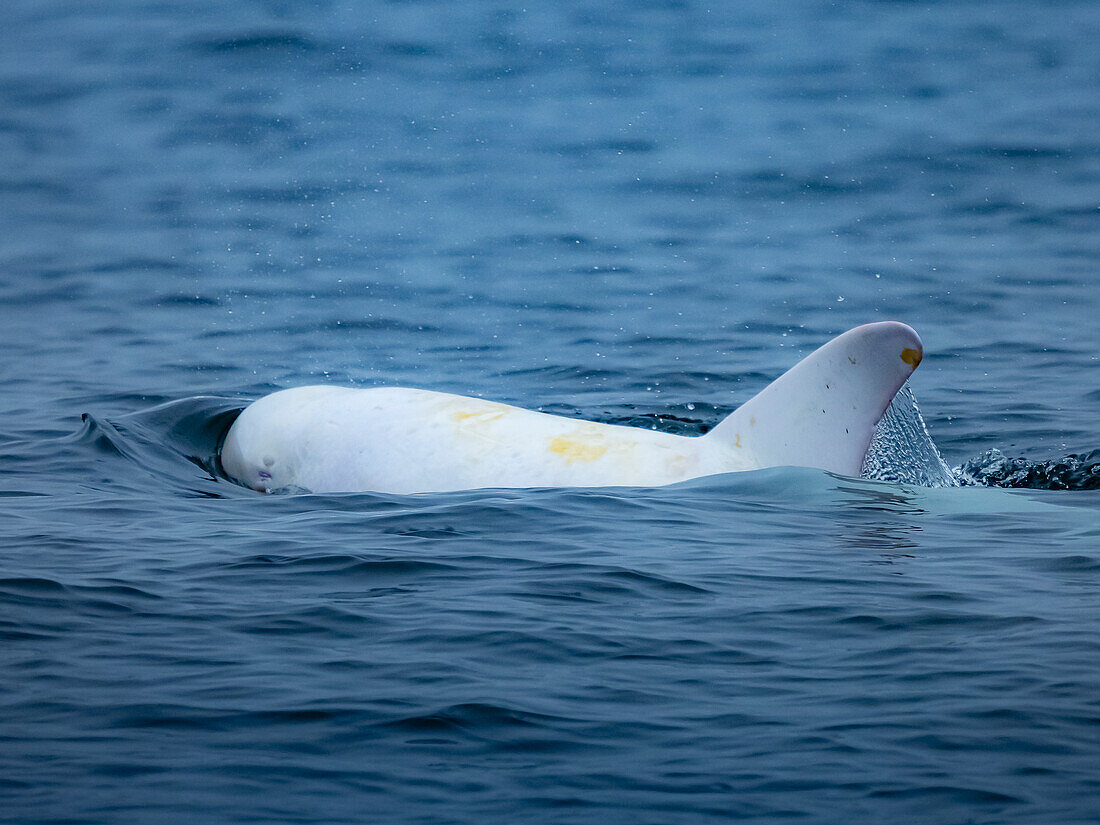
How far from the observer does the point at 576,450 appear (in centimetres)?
902

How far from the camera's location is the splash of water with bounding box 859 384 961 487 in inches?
360

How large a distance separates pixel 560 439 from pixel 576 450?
166 mm

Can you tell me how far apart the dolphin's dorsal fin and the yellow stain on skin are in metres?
0.83

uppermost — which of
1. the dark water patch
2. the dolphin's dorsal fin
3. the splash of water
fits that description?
the dolphin's dorsal fin

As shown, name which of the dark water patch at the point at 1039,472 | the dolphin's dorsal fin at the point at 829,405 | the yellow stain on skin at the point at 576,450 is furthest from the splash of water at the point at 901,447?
the yellow stain on skin at the point at 576,450

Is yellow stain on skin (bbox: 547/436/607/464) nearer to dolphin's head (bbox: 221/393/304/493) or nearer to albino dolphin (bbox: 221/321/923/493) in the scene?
albino dolphin (bbox: 221/321/923/493)

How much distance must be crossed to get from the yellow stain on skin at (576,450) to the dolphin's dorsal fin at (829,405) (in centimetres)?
83

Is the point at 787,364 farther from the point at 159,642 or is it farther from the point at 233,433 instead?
the point at 159,642

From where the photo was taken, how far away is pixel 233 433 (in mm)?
10664

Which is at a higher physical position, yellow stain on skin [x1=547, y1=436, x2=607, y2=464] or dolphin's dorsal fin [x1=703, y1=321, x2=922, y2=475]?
dolphin's dorsal fin [x1=703, y1=321, x2=922, y2=475]

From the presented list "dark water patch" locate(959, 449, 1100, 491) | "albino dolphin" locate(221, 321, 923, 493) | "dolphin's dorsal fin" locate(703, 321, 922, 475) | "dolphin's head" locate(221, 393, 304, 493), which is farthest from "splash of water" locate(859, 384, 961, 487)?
"dolphin's head" locate(221, 393, 304, 493)

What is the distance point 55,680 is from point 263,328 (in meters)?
16.2

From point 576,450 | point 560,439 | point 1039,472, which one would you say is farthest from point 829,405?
point 1039,472

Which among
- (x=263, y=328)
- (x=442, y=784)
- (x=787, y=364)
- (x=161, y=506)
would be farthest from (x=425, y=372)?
(x=442, y=784)
